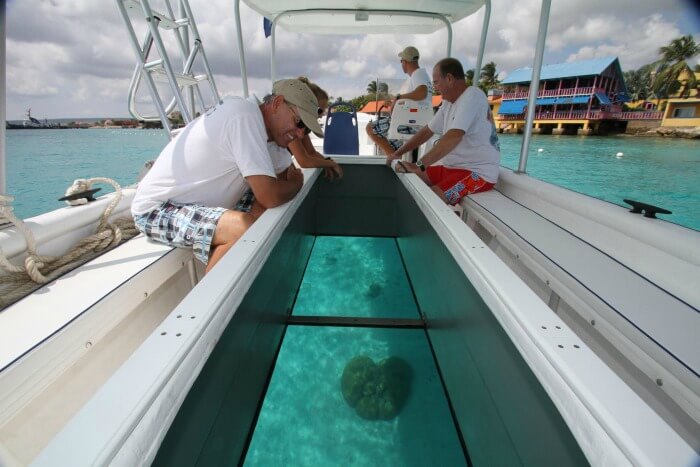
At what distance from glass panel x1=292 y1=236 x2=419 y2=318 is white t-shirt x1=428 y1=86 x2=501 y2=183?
102cm

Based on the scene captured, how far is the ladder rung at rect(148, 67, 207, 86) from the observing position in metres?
2.40

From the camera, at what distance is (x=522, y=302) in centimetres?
91

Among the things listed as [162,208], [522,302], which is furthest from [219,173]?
[522,302]

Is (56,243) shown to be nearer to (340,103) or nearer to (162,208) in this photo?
(162,208)

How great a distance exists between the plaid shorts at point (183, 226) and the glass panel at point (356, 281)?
1.01 m

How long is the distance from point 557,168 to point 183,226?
55.5 ft

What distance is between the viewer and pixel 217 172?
5.77 ft

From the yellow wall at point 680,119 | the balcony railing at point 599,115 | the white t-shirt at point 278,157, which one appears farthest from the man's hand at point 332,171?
the yellow wall at point 680,119

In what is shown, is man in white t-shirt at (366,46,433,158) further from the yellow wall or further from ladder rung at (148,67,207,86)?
the yellow wall

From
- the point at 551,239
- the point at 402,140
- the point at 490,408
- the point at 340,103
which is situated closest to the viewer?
the point at 490,408

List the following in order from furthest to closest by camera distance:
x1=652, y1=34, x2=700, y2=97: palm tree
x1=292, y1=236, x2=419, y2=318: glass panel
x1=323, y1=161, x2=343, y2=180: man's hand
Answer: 1. x1=652, y1=34, x2=700, y2=97: palm tree
2. x1=323, y1=161, x2=343, y2=180: man's hand
3. x1=292, y1=236, x2=419, y2=318: glass panel

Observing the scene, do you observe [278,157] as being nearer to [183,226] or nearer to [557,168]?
[183,226]

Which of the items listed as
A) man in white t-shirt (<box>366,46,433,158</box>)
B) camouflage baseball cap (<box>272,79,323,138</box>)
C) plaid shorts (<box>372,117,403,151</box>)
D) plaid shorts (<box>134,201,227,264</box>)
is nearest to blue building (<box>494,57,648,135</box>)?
plaid shorts (<box>372,117,403,151</box>)

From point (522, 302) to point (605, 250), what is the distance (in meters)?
0.95
